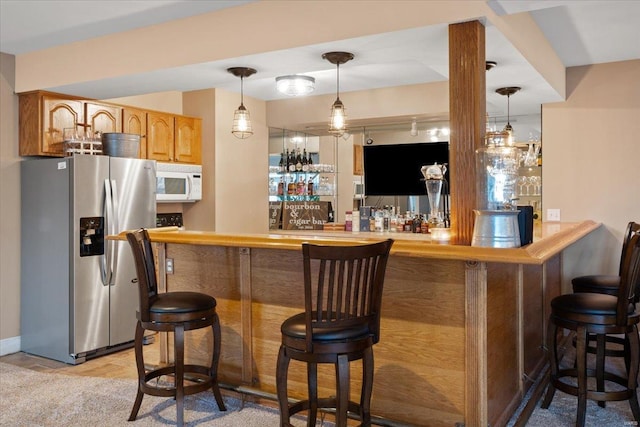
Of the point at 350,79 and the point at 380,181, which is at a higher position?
the point at 350,79

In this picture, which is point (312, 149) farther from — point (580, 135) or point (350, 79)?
point (580, 135)

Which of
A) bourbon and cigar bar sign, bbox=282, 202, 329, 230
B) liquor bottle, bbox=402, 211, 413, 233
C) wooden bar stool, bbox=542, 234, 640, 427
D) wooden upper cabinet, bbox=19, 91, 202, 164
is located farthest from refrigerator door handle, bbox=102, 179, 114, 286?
wooden bar stool, bbox=542, 234, 640, 427

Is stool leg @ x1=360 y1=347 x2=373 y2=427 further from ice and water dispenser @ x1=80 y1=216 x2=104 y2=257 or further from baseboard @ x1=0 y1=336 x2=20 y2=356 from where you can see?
baseboard @ x1=0 y1=336 x2=20 y2=356

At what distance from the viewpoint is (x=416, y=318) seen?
2.71m

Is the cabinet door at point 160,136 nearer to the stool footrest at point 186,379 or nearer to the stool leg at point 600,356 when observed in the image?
the stool footrest at point 186,379

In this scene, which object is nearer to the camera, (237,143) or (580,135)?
(580,135)

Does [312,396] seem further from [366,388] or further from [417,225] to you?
[417,225]

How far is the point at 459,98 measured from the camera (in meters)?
2.78

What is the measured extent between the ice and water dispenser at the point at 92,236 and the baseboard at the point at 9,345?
106 centimetres

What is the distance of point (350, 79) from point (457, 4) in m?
2.58

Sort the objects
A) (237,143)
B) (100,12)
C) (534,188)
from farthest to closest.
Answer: (237,143)
(534,188)
(100,12)

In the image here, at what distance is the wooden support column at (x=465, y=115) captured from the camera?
272cm

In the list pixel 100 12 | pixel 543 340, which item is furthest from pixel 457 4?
pixel 543 340

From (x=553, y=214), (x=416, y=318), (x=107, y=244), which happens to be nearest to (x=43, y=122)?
(x=107, y=244)
